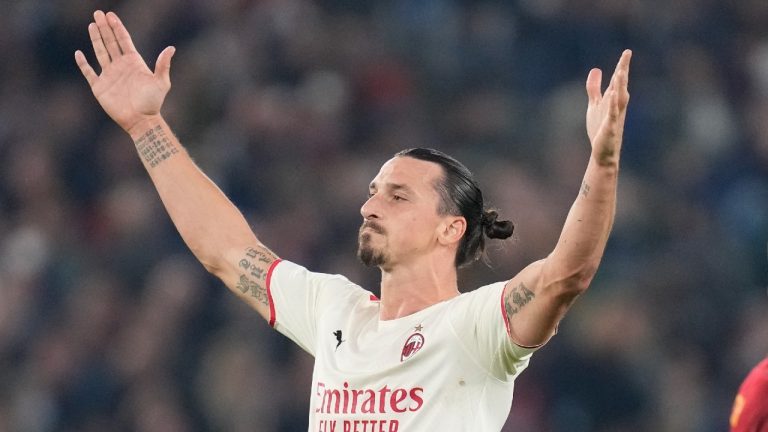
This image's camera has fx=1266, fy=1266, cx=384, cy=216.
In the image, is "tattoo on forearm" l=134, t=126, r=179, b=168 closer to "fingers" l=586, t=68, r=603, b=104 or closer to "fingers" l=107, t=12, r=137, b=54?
"fingers" l=107, t=12, r=137, b=54

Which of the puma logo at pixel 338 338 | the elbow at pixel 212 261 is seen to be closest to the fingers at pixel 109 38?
the elbow at pixel 212 261

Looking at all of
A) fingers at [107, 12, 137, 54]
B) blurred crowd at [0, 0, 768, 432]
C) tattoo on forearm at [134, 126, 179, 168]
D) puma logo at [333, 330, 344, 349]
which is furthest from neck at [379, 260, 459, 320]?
blurred crowd at [0, 0, 768, 432]

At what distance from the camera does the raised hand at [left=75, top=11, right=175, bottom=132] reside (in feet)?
14.0

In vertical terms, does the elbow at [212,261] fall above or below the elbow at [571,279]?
above

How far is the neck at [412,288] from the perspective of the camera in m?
3.88

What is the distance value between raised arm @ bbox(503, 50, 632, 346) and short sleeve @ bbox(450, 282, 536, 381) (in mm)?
109

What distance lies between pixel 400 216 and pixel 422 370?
0.58m

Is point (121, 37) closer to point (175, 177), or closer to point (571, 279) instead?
point (175, 177)

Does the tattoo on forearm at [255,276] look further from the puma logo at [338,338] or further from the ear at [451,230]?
the ear at [451,230]

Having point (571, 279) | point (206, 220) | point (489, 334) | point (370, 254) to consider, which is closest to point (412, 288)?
point (370, 254)

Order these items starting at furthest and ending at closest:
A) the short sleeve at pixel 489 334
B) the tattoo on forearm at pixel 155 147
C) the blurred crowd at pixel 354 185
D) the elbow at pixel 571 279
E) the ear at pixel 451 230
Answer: the blurred crowd at pixel 354 185 < the tattoo on forearm at pixel 155 147 < the ear at pixel 451 230 < the short sleeve at pixel 489 334 < the elbow at pixel 571 279

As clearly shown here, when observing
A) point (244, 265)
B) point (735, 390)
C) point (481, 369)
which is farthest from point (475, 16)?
point (481, 369)

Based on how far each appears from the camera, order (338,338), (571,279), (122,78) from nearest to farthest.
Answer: (571,279) < (338,338) < (122,78)

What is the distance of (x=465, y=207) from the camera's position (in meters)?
4.07
